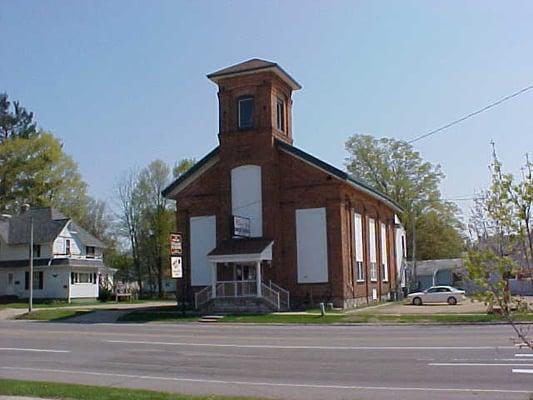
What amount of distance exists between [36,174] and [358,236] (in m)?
43.2

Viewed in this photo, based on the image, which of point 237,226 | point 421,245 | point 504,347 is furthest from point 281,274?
point 421,245

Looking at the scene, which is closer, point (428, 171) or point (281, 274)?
point (281, 274)

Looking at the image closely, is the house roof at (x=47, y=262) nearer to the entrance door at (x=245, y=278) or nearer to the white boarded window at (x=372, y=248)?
the entrance door at (x=245, y=278)

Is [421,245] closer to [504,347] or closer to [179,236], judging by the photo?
[179,236]

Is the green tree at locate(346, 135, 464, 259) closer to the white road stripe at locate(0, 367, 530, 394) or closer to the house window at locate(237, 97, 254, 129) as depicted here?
the house window at locate(237, 97, 254, 129)

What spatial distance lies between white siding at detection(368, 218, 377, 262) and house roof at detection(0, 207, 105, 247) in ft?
98.9

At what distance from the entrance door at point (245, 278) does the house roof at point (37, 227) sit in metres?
27.3

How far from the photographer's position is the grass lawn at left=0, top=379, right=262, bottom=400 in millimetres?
12002

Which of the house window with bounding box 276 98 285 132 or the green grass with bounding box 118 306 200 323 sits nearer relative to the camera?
the green grass with bounding box 118 306 200 323

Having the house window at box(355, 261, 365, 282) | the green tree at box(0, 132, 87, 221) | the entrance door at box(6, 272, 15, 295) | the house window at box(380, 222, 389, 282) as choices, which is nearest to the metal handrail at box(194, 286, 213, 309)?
the house window at box(355, 261, 365, 282)

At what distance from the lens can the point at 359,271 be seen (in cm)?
4594

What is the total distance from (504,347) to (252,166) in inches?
1021

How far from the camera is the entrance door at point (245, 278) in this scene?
1631 inches

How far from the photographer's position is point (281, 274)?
42094 millimetres
